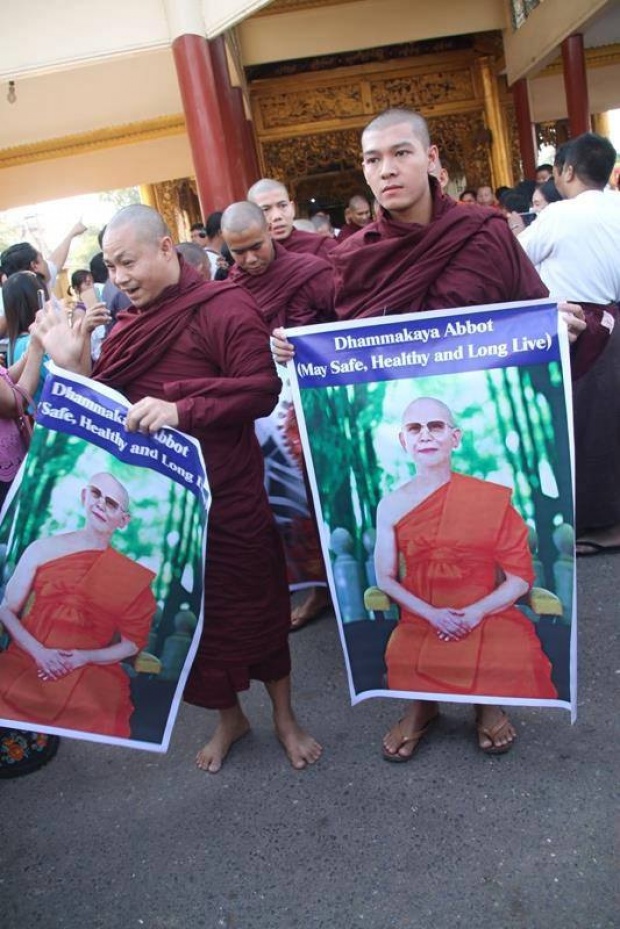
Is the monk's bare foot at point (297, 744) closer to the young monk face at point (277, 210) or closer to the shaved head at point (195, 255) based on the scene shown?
the young monk face at point (277, 210)

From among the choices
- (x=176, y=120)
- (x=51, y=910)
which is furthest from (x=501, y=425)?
(x=176, y=120)

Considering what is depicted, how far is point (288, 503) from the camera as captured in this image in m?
3.20

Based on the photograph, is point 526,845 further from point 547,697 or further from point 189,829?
point 189,829

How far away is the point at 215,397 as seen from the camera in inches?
81.4

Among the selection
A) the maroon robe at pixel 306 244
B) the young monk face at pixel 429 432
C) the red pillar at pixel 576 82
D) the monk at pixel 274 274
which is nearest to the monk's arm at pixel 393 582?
the young monk face at pixel 429 432

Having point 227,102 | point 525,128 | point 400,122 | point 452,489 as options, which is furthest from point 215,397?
point 525,128

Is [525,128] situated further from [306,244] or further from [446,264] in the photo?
[446,264]

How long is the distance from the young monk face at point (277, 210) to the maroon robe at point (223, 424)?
4.65 feet

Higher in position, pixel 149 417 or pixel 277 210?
pixel 277 210

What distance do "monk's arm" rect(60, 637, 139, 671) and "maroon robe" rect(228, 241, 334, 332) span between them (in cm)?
139

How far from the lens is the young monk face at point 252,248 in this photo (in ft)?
9.68

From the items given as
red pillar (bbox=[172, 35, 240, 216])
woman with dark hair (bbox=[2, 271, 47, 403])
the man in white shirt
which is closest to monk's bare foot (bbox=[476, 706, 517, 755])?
the man in white shirt

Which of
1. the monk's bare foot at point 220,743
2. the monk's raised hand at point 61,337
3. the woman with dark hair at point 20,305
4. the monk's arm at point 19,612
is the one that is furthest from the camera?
the woman with dark hair at point 20,305

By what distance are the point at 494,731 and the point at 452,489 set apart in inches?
29.9
